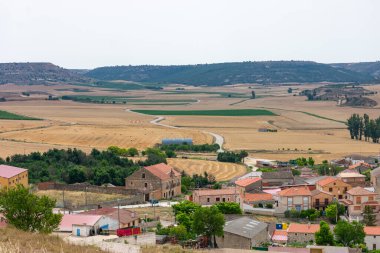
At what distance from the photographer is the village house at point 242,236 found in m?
32.6

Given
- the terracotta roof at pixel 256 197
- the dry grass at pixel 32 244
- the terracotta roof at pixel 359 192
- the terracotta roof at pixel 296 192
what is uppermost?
the dry grass at pixel 32 244

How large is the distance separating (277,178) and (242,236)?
67.6 ft

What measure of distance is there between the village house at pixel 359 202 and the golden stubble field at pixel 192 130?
1055 inches

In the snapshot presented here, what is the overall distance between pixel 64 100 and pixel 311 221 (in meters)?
143

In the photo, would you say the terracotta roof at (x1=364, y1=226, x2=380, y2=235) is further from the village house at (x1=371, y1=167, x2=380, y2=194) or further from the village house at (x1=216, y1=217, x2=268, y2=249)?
the village house at (x1=371, y1=167, x2=380, y2=194)

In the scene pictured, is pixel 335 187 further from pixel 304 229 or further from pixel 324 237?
pixel 324 237

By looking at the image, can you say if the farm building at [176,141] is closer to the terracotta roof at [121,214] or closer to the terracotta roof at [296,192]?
the terracotta roof at [296,192]

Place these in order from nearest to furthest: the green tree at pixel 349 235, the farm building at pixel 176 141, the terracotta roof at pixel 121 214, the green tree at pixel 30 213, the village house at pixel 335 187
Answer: the green tree at pixel 30 213
the green tree at pixel 349 235
the terracotta roof at pixel 121 214
the village house at pixel 335 187
the farm building at pixel 176 141

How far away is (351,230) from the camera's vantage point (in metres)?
33.1

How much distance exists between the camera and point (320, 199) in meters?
44.2

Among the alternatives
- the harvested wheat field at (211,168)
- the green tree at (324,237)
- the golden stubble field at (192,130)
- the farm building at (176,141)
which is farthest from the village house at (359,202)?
the farm building at (176,141)

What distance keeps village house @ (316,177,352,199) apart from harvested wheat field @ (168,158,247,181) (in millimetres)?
12256

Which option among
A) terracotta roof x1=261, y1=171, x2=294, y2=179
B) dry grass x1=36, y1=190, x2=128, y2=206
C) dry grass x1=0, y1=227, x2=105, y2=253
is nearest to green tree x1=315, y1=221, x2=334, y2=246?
dry grass x1=0, y1=227, x2=105, y2=253

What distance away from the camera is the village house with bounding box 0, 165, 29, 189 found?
46450 mm
